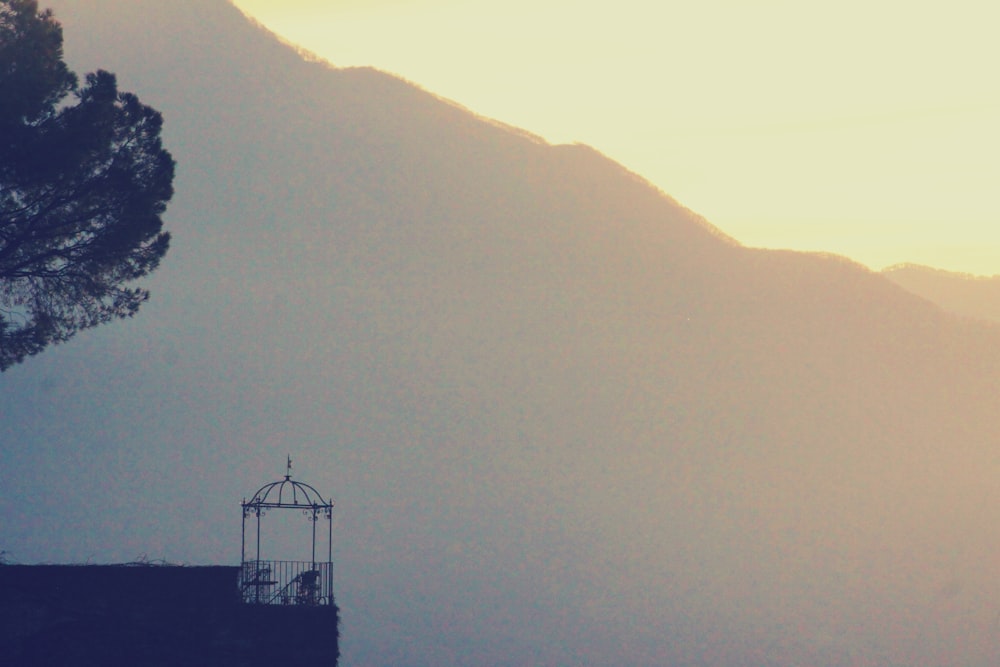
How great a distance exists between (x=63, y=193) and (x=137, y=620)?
1033 centimetres

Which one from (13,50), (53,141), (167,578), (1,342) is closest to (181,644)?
(167,578)

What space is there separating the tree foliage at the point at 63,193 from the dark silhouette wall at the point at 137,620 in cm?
798

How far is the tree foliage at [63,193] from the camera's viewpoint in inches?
1127

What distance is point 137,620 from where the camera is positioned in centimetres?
2281

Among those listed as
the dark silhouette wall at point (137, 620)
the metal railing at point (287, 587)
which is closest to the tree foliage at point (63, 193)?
the metal railing at point (287, 587)

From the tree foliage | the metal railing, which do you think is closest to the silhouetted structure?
the metal railing

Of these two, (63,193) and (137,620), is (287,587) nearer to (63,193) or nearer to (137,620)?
(137,620)

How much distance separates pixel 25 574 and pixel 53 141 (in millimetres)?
10476

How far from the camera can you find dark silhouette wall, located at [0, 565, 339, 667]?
22.2 m

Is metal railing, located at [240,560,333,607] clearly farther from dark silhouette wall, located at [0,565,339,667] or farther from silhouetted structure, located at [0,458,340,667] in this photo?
dark silhouette wall, located at [0,565,339,667]

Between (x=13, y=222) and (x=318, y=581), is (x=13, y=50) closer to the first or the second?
(x=13, y=222)

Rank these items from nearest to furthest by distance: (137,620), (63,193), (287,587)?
(137,620) → (287,587) → (63,193)

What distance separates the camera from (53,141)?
29.1m

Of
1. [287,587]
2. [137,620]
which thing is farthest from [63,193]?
[137,620]
